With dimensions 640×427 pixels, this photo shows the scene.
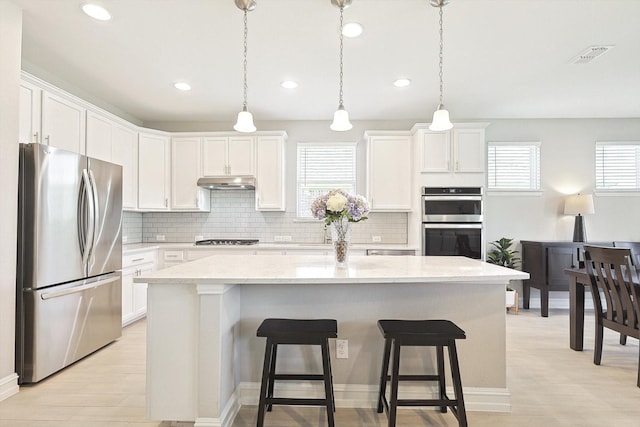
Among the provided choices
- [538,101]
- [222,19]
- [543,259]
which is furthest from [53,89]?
[543,259]

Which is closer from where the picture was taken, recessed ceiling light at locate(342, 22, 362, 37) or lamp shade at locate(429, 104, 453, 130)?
lamp shade at locate(429, 104, 453, 130)

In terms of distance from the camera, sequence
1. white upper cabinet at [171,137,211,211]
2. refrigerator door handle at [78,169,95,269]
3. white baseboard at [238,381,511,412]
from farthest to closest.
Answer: white upper cabinet at [171,137,211,211], refrigerator door handle at [78,169,95,269], white baseboard at [238,381,511,412]

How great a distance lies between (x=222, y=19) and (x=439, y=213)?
3.14 meters

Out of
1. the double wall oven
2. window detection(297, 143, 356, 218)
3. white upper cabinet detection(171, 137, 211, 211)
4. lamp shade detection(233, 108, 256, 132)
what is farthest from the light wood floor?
window detection(297, 143, 356, 218)

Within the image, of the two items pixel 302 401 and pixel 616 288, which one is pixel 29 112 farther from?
pixel 616 288

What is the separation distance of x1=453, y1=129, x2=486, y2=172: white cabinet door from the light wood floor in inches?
84.5

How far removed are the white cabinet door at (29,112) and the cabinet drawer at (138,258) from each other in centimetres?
142

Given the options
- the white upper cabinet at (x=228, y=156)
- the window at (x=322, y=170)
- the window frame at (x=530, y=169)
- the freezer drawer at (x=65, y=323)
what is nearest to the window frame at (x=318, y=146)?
the window at (x=322, y=170)

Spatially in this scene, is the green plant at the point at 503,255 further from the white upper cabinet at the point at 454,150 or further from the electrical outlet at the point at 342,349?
the electrical outlet at the point at 342,349

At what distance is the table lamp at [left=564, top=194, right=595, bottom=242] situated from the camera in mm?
4680

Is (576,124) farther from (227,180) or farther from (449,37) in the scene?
(227,180)

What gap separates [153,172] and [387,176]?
3.09m

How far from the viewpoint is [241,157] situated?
4852 mm

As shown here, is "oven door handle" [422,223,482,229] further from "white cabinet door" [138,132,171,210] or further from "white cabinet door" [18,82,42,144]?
"white cabinet door" [18,82,42,144]
